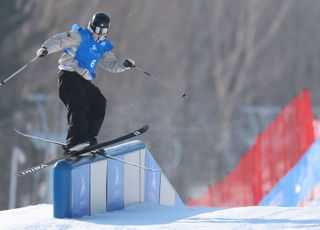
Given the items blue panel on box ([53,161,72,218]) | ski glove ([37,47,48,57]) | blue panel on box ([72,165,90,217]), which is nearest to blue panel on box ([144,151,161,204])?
blue panel on box ([72,165,90,217])

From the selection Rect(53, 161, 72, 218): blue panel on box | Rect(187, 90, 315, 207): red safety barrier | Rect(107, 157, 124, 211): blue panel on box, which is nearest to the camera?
Rect(53, 161, 72, 218): blue panel on box

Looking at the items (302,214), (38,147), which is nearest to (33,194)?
(38,147)

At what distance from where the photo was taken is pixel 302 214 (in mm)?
9188

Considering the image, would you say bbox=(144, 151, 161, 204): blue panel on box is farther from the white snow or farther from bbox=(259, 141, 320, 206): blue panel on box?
bbox=(259, 141, 320, 206): blue panel on box

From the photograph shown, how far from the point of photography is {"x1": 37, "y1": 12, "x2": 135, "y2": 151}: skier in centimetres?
1023

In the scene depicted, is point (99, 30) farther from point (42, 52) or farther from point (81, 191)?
point (81, 191)

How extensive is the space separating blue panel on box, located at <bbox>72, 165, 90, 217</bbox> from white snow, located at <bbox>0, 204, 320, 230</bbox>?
94 millimetres

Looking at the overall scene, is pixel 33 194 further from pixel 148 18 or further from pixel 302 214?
pixel 302 214

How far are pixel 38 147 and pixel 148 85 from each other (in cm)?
1449

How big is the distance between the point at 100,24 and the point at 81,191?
5.08ft

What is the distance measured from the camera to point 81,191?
9.88 metres

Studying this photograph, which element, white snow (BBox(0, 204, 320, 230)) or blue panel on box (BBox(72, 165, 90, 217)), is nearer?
white snow (BBox(0, 204, 320, 230))

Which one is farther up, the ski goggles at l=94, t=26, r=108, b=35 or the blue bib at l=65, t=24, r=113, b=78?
the ski goggles at l=94, t=26, r=108, b=35

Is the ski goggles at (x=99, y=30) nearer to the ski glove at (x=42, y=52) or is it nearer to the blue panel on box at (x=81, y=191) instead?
the ski glove at (x=42, y=52)
